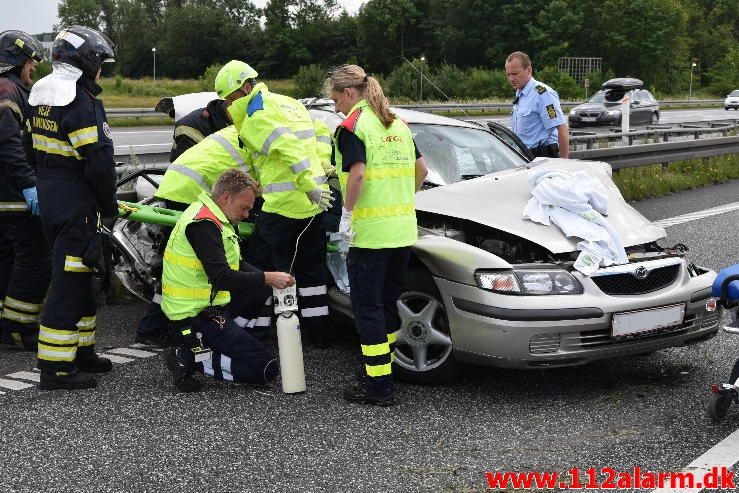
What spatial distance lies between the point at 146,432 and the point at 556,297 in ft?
7.11

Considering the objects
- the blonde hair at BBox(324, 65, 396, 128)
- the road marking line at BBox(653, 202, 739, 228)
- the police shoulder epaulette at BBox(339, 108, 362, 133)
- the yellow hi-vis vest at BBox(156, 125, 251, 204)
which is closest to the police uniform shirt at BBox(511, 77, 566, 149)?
the road marking line at BBox(653, 202, 739, 228)

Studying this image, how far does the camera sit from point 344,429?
469cm

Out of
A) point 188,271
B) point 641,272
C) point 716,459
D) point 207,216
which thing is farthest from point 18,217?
point 716,459

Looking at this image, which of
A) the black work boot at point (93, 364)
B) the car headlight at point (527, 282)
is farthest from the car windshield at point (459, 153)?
the black work boot at point (93, 364)

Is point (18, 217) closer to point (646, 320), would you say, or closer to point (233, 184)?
point (233, 184)

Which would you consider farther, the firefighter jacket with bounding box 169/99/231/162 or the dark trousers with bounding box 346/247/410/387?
the firefighter jacket with bounding box 169/99/231/162

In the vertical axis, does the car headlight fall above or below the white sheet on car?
below

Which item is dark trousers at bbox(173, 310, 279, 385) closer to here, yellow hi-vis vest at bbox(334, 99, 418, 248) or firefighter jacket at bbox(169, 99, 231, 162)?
yellow hi-vis vest at bbox(334, 99, 418, 248)

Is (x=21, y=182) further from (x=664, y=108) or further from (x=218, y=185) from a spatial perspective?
(x=664, y=108)

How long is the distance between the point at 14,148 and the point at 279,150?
5.67 ft

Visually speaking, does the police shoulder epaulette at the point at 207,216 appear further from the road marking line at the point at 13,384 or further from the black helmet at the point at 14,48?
the black helmet at the point at 14,48

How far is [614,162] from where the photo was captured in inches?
516

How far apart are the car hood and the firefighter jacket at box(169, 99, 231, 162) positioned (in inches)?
71.9

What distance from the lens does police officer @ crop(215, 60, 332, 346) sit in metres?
5.86
